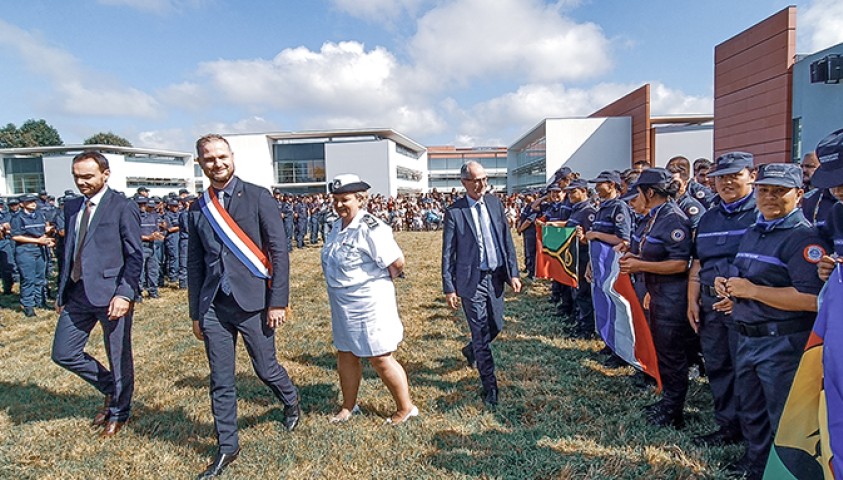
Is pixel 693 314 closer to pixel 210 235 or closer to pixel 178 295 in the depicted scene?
pixel 210 235

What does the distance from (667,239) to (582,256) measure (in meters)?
2.84

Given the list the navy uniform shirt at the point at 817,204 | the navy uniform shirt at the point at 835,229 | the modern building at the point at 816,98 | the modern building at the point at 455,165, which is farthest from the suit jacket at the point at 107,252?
the modern building at the point at 455,165

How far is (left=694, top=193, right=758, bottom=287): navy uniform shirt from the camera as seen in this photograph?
9.96 ft

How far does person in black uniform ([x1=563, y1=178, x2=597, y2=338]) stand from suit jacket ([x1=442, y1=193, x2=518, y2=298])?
7.21 ft

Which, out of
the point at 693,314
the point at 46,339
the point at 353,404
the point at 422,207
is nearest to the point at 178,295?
the point at 46,339

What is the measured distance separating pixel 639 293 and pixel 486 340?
4.79 ft

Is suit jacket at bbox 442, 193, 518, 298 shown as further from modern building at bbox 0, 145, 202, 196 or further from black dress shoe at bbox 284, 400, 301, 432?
modern building at bbox 0, 145, 202, 196

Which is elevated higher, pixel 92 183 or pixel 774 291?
pixel 92 183

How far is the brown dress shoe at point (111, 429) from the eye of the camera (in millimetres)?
3765

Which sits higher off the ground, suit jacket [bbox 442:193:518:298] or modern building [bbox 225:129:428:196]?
modern building [bbox 225:129:428:196]

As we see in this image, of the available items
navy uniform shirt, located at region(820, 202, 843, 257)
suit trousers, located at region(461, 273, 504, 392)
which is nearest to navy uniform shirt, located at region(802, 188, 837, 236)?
navy uniform shirt, located at region(820, 202, 843, 257)

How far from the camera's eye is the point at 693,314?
3391mm

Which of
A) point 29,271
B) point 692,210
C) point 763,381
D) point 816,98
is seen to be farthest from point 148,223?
point 816,98

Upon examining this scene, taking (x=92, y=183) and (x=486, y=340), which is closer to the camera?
(x=92, y=183)
